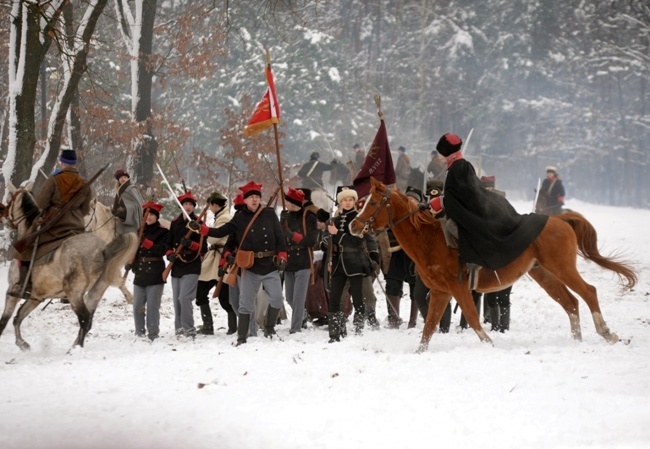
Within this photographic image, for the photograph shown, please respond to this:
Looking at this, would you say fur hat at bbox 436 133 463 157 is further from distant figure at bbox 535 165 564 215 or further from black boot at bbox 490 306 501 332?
distant figure at bbox 535 165 564 215

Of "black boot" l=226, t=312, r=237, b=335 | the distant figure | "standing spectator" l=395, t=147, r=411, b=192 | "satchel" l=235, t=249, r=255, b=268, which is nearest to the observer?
"satchel" l=235, t=249, r=255, b=268

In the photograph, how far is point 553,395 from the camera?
6895 millimetres

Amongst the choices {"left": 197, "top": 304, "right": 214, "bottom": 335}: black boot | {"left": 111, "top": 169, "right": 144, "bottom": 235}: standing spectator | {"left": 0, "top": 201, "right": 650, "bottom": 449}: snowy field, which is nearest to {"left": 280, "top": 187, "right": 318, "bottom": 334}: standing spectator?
{"left": 0, "top": 201, "right": 650, "bottom": 449}: snowy field

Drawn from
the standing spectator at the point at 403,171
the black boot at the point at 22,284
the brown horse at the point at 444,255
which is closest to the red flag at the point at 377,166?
the brown horse at the point at 444,255

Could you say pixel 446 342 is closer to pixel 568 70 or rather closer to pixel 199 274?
pixel 199 274

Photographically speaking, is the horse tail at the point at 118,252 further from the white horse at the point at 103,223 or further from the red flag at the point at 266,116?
the white horse at the point at 103,223

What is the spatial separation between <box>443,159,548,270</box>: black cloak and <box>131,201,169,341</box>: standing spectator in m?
4.23

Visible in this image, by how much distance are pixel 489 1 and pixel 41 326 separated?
53.5 meters

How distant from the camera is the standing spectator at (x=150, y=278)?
36.9 feet

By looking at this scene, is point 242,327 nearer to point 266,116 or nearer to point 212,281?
point 212,281

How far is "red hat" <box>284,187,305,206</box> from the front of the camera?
11.6 meters

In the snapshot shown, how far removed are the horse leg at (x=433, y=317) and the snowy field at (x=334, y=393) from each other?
0.21 meters

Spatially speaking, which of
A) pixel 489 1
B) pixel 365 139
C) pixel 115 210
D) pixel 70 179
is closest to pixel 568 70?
pixel 489 1

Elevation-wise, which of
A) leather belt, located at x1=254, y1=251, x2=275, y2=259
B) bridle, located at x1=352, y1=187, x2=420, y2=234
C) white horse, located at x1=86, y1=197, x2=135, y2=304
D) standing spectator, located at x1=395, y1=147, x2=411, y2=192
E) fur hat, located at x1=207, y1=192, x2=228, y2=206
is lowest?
leather belt, located at x1=254, y1=251, x2=275, y2=259
